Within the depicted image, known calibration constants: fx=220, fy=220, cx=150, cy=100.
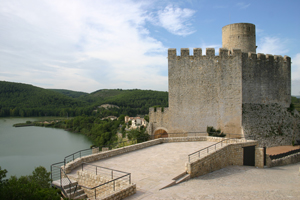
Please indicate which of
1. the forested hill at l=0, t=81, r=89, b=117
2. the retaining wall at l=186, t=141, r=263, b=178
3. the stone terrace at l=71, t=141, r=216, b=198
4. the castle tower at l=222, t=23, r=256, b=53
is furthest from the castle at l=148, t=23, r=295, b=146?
the forested hill at l=0, t=81, r=89, b=117

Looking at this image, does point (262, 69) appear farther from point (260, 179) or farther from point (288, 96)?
point (260, 179)

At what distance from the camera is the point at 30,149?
40.2 metres

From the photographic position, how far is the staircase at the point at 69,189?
627 centimetres

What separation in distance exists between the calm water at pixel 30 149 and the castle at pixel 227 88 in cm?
2276

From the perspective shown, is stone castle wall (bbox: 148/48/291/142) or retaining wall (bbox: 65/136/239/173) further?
stone castle wall (bbox: 148/48/291/142)

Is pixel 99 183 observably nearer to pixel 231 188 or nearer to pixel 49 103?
Answer: pixel 231 188

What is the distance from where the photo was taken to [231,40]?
1609 cm

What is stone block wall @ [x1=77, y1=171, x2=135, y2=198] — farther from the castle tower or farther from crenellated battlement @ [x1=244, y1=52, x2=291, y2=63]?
the castle tower

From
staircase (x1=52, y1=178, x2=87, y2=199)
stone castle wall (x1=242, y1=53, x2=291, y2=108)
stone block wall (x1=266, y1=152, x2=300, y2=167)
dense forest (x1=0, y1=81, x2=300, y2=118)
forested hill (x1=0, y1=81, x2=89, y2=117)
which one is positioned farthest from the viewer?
dense forest (x1=0, y1=81, x2=300, y2=118)

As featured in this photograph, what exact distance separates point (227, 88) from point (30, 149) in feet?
126

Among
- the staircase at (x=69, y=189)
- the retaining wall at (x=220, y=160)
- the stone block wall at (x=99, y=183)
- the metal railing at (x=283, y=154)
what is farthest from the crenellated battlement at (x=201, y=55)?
the staircase at (x=69, y=189)

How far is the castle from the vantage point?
1480 centimetres

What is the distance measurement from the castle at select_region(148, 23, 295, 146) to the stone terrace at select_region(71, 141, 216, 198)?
4.17m

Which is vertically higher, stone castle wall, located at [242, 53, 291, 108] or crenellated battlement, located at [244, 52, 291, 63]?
crenellated battlement, located at [244, 52, 291, 63]
